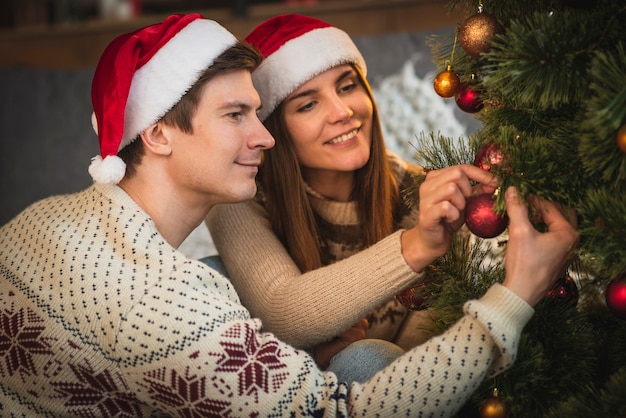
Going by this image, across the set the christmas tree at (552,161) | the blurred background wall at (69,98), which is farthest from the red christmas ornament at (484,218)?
the blurred background wall at (69,98)

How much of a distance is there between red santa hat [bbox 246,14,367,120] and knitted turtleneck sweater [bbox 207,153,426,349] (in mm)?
256

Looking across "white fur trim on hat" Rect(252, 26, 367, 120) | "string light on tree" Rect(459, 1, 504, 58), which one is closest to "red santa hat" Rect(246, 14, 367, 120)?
"white fur trim on hat" Rect(252, 26, 367, 120)

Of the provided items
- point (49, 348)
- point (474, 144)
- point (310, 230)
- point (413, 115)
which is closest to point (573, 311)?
point (474, 144)

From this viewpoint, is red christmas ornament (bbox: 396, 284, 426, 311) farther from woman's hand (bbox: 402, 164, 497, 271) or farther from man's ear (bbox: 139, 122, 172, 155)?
man's ear (bbox: 139, 122, 172, 155)

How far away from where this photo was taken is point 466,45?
40.3 inches

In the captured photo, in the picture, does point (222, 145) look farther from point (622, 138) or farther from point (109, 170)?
point (622, 138)

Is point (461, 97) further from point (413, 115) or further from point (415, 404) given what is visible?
point (413, 115)

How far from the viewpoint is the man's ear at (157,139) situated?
4.28 ft

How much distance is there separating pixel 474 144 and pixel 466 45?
171 mm

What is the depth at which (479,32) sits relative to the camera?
3.30ft

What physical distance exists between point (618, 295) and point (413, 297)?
0.43 metres

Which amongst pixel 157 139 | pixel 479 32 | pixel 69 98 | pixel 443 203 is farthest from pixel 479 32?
pixel 69 98

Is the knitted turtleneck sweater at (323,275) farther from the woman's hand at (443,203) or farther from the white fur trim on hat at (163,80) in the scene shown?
the white fur trim on hat at (163,80)

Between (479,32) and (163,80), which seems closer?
(479,32)
